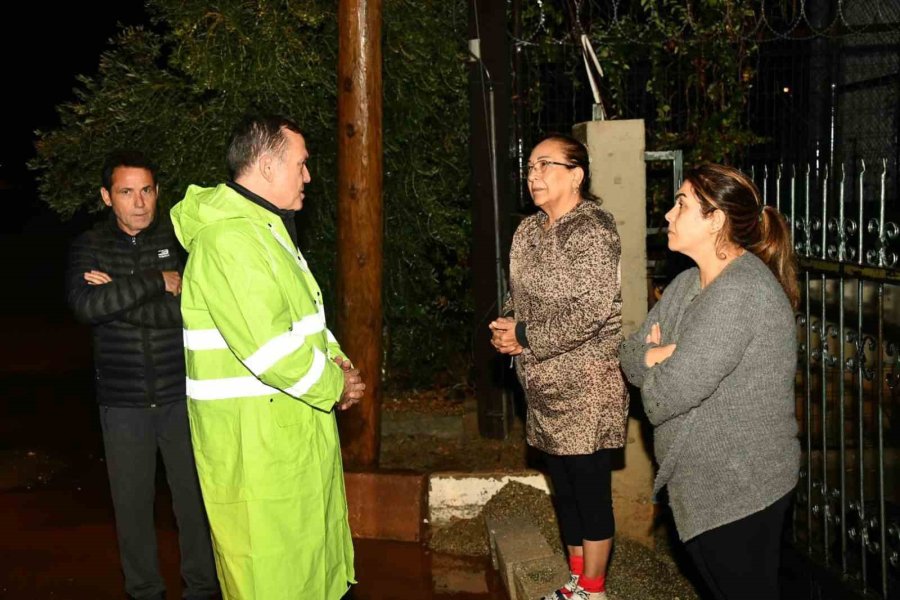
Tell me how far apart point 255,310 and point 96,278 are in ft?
5.19

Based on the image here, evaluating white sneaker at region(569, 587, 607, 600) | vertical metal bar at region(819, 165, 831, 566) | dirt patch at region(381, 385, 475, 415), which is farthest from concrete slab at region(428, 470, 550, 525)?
vertical metal bar at region(819, 165, 831, 566)

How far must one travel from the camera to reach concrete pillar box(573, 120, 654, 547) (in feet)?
16.8

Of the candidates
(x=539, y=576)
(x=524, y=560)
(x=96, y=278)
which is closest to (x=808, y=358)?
(x=539, y=576)

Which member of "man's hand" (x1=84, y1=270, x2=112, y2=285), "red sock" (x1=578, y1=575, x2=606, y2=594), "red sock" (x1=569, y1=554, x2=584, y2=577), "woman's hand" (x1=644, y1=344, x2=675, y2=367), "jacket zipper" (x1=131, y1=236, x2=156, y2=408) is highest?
"man's hand" (x1=84, y1=270, x2=112, y2=285)

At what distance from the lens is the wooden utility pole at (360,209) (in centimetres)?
581

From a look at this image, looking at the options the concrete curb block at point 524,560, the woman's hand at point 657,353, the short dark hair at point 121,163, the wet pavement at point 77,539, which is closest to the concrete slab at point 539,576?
Result: the concrete curb block at point 524,560

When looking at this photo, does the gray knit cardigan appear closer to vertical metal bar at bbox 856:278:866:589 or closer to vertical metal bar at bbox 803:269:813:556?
vertical metal bar at bbox 856:278:866:589

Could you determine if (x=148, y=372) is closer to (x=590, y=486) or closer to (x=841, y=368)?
(x=590, y=486)

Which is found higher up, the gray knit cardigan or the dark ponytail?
the dark ponytail

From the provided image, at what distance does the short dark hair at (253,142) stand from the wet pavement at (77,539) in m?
1.87

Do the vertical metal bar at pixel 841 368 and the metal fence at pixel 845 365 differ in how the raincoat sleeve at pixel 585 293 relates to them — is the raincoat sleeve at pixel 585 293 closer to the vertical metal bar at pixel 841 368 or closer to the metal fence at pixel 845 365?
the metal fence at pixel 845 365

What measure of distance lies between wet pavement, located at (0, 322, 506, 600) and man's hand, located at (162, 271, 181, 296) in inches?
60.7

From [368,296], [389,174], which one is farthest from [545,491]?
[389,174]

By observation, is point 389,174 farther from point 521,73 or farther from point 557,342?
point 557,342
